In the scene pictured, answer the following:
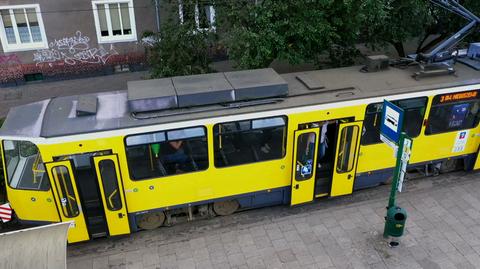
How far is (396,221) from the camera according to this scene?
8.01 metres

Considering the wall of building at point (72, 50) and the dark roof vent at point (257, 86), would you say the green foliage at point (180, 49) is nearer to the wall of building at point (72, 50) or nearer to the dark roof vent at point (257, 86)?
the dark roof vent at point (257, 86)

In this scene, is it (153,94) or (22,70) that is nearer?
(153,94)

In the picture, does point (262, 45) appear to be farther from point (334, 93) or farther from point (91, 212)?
point (91, 212)

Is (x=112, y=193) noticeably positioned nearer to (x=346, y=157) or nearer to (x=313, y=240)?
(x=313, y=240)

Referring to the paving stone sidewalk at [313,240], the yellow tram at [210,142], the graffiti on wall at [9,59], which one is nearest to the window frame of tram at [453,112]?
the yellow tram at [210,142]

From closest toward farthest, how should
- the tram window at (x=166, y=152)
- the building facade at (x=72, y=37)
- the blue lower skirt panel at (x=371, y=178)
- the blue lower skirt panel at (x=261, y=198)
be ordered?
the tram window at (x=166, y=152) → the blue lower skirt panel at (x=261, y=198) → the blue lower skirt panel at (x=371, y=178) → the building facade at (x=72, y=37)

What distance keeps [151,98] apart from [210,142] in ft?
4.33

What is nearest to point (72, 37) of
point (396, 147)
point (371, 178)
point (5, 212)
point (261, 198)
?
point (5, 212)

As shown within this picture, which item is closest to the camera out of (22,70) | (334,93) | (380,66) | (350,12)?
(334,93)

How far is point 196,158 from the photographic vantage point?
313 inches

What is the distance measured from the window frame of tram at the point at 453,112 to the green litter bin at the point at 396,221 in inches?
88.0

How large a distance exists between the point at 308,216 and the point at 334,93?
2.65m

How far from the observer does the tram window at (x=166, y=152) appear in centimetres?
755

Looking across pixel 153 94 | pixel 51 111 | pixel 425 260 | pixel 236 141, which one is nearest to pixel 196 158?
pixel 236 141
